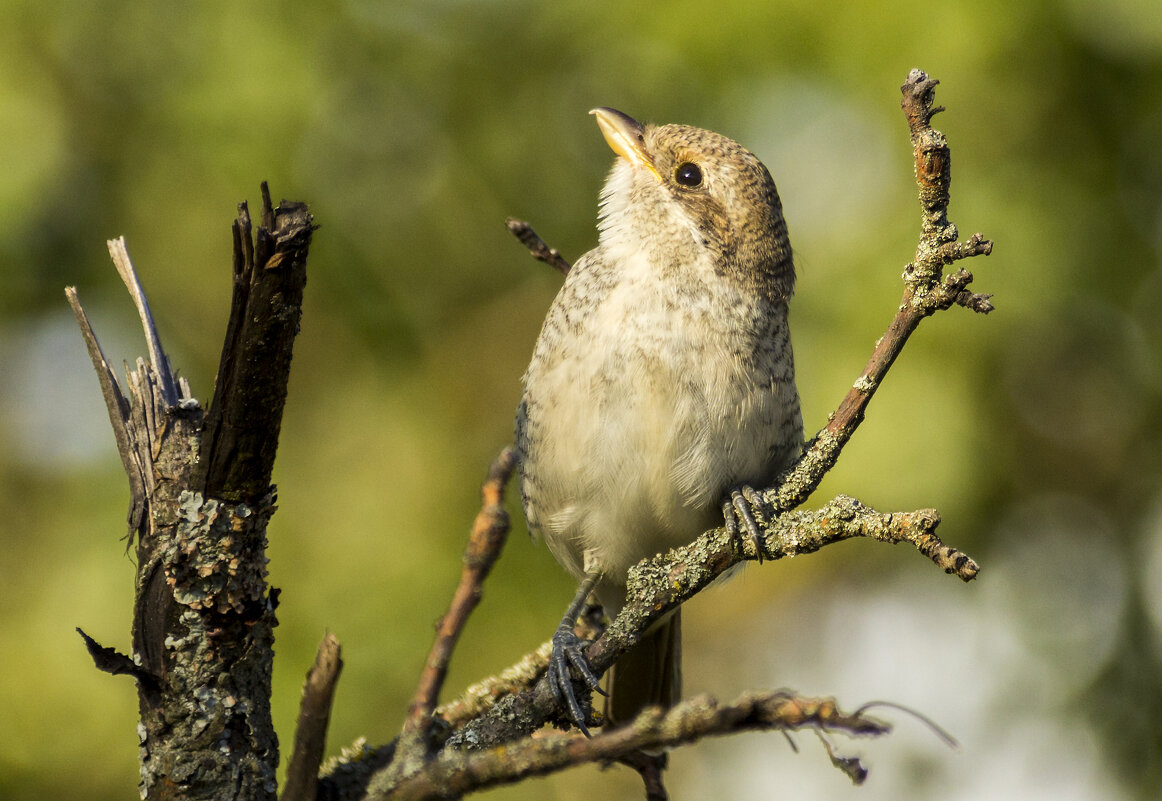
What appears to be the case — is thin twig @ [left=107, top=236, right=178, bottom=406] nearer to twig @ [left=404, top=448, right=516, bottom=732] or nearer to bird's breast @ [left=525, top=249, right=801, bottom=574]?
bird's breast @ [left=525, top=249, right=801, bottom=574]

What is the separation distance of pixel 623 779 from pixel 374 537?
5.16 ft

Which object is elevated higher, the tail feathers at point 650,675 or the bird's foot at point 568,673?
the tail feathers at point 650,675

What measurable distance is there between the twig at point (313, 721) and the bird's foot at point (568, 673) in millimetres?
758

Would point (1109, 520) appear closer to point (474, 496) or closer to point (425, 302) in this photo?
point (474, 496)

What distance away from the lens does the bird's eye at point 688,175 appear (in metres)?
3.88

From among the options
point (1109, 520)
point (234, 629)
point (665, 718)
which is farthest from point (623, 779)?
point (665, 718)

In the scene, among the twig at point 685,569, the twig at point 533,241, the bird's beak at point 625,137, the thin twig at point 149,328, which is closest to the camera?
the twig at point 685,569

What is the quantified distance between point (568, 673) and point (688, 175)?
171 centimetres

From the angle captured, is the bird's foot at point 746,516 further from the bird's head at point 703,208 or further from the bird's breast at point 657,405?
the bird's head at point 703,208

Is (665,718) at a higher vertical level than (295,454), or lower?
lower

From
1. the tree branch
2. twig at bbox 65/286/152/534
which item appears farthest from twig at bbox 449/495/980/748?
twig at bbox 65/286/152/534

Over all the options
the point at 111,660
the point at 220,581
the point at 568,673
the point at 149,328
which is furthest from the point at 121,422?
the point at 568,673

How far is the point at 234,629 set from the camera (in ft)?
8.52

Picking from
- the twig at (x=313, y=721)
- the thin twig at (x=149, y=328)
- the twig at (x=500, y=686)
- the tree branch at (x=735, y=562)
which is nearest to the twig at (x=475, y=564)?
the tree branch at (x=735, y=562)
